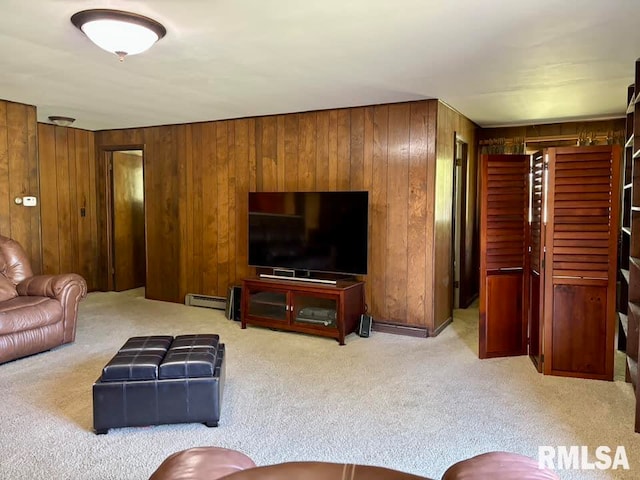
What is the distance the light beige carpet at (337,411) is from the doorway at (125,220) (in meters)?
2.72

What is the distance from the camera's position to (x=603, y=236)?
11.2ft

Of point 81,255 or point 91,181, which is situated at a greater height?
point 91,181

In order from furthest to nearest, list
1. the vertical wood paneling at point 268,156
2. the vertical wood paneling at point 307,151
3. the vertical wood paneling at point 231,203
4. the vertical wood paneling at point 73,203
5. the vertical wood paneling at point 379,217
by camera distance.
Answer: the vertical wood paneling at point 73,203 < the vertical wood paneling at point 231,203 < the vertical wood paneling at point 268,156 < the vertical wood paneling at point 307,151 < the vertical wood paneling at point 379,217

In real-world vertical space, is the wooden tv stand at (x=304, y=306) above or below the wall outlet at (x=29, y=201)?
below

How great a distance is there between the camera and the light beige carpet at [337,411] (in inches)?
98.0

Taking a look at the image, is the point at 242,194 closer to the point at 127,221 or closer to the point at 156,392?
the point at 127,221

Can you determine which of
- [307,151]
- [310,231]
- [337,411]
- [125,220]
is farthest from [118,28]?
[125,220]

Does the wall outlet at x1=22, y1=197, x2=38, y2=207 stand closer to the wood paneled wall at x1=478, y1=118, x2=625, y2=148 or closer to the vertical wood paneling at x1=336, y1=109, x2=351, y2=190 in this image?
the vertical wood paneling at x1=336, y1=109, x2=351, y2=190

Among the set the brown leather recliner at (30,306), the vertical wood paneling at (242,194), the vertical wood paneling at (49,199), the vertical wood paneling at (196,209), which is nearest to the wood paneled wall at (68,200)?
the vertical wood paneling at (49,199)

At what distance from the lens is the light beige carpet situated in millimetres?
2488

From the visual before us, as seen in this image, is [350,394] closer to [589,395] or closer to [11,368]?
[589,395]

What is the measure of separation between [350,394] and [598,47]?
9.38 ft

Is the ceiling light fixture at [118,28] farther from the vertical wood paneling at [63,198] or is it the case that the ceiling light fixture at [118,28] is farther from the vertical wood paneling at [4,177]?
the vertical wood paneling at [63,198]

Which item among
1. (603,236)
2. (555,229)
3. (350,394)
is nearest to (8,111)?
(350,394)
